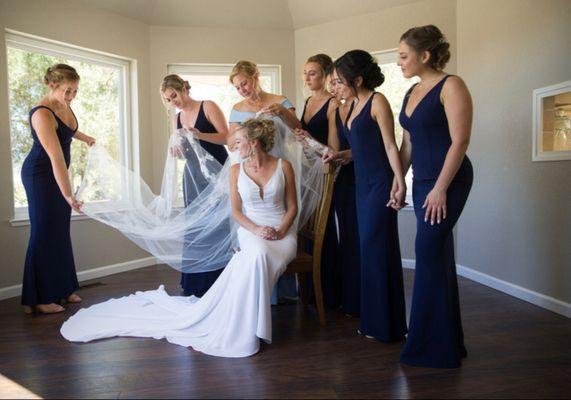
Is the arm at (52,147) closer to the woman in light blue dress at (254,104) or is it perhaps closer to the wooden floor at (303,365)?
the wooden floor at (303,365)

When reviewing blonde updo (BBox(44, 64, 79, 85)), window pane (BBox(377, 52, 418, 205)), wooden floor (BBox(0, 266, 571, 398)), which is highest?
window pane (BBox(377, 52, 418, 205))

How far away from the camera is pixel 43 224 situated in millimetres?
3574

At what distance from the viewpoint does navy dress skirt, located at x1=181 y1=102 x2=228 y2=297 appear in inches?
141

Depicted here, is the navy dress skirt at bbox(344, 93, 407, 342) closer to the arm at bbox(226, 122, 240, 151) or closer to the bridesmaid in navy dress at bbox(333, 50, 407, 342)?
the bridesmaid in navy dress at bbox(333, 50, 407, 342)

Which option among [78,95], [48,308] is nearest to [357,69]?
[48,308]

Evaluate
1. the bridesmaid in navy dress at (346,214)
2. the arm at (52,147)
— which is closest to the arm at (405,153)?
the bridesmaid in navy dress at (346,214)

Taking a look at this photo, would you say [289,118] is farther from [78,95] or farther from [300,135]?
[78,95]

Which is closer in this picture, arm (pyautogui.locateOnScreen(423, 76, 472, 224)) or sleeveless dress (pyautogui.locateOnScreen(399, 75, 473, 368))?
arm (pyautogui.locateOnScreen(423, 76, 472, 224))

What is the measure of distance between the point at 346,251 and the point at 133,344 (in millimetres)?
1518

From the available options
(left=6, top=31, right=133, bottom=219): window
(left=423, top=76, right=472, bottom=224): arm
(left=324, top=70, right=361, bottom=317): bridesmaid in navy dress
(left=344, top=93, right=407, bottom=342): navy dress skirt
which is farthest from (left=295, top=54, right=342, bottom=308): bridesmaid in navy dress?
(left=6, top=31, right=133, bottom=219): window

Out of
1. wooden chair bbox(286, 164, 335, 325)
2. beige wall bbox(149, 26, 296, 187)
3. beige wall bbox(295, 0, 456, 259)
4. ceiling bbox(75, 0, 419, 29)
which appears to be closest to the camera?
wooden chair bbox(286, 164, 335, 325)

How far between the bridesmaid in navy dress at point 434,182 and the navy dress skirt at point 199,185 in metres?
1.66

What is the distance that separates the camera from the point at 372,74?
2.86 meters

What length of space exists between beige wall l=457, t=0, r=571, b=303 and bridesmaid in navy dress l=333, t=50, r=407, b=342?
139 cm
